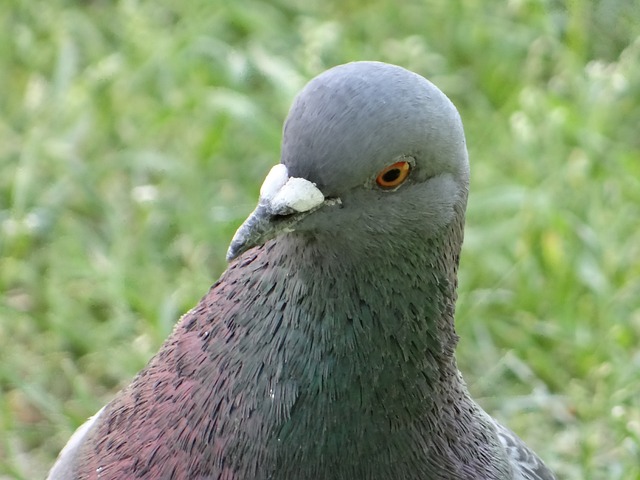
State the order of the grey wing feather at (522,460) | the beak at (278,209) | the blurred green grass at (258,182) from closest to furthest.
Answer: the beak at (278,209) → the grey wing feather at (522,460) → the blurred green grass at (258,182)

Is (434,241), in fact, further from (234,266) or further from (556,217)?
(556,217)

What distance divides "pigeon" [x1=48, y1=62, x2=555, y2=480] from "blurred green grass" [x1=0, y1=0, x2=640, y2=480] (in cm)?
151

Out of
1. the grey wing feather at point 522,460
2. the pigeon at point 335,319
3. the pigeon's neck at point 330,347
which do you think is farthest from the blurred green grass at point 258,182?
the pigeon's neck at point 330,347

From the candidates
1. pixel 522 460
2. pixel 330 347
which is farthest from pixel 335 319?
pixel 522 460

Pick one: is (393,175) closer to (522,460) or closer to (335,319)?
(335,319)

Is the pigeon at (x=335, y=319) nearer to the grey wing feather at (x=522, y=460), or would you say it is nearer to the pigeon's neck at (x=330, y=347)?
the pigeon's neck at (x=330, y=347)

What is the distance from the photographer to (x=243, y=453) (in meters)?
2.15

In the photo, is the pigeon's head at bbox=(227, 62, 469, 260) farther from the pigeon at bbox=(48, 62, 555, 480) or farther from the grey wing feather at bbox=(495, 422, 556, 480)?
the grey wing feather at bbox=(495, 422, 556, 480)

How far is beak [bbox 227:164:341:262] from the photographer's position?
6.25 ft

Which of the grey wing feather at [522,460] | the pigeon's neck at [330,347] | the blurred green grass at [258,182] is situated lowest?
the pigeon's neck at [330,347]

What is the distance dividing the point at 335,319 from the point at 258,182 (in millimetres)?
2647

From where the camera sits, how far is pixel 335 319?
2115mm

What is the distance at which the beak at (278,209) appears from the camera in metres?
1.91

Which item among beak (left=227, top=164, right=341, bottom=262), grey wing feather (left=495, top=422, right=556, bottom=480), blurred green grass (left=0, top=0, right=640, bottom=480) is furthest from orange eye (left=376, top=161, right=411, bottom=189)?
blurred green grass (left=0, top=0, right=640, bottom=480)
